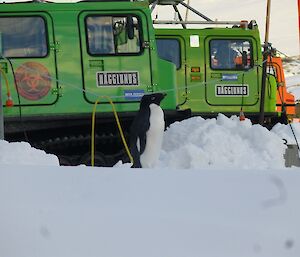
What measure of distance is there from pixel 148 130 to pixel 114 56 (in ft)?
8.21

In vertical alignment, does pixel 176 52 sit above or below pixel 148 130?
above

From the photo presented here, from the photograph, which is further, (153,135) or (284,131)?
(284,131)

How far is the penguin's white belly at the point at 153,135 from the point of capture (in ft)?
22.6

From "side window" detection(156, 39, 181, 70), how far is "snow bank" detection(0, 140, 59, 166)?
7028 mm

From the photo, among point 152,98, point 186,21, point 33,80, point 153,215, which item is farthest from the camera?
point 186,21

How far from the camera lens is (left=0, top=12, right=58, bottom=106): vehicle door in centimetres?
884

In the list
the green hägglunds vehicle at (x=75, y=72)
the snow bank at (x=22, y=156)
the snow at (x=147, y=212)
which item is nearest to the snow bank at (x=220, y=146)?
the green hägglunds vehicle at (x=75, y=72)

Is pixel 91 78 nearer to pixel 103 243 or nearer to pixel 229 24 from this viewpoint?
pixel 229 24

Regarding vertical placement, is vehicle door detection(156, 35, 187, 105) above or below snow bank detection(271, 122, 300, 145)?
above

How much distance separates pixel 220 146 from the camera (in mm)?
9727

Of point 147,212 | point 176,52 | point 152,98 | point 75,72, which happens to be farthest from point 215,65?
point 147,212

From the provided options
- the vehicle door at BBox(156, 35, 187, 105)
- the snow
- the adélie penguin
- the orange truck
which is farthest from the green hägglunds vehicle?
the snow

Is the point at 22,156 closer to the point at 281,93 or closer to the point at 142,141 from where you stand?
the point at 142,141

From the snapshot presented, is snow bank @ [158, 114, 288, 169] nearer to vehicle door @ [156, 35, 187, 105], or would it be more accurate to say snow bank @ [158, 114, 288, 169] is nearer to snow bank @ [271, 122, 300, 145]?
snow bank @ [271, 122, 300, 145]
